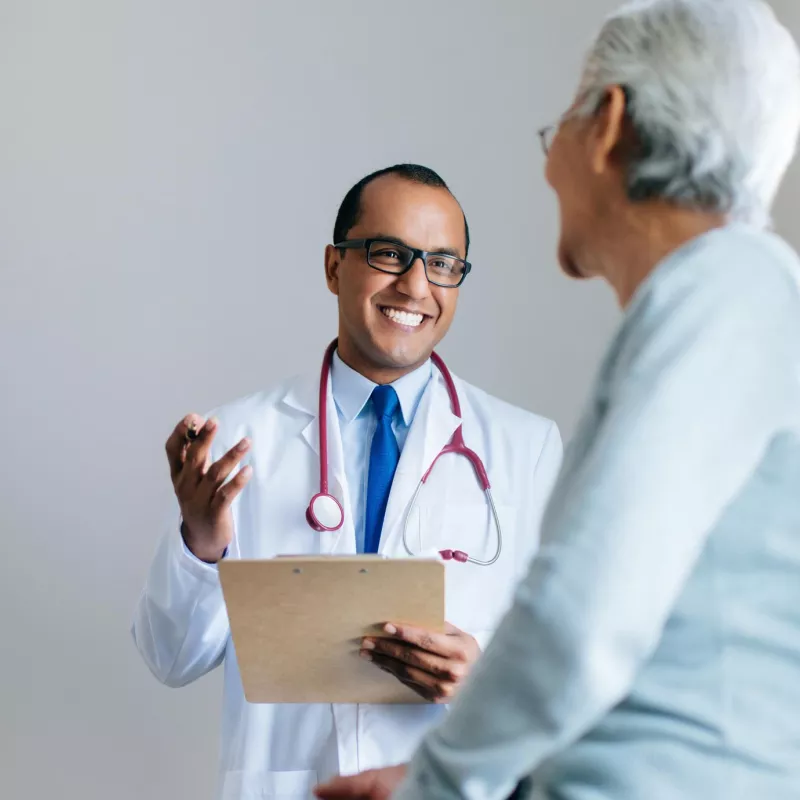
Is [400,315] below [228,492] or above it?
above

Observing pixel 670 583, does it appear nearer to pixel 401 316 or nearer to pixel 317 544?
pixel 317 544

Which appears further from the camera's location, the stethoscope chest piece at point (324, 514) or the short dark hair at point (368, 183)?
the short dark hair at point (368, 183)

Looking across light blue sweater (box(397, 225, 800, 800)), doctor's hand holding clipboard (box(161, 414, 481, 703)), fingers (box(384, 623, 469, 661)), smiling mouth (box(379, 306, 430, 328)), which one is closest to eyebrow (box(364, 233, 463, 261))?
smiling mouth (box(379, 306, 430, 328))

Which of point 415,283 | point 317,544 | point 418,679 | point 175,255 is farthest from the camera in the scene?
point 175,255

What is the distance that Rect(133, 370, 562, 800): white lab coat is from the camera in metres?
1.59

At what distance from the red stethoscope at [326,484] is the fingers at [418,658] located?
262 millimetres

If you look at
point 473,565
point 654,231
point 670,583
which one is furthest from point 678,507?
point 473,565

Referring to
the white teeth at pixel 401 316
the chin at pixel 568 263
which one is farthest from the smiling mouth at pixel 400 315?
the chin at pixel 568 263

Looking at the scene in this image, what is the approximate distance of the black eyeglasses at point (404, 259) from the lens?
6.04ft

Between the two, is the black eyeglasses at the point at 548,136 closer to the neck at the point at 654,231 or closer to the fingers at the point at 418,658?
the neck at the point at 654,231

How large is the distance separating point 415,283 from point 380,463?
12.3 inches

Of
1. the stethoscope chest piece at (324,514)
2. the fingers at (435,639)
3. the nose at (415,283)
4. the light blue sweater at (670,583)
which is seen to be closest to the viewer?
the light blue sweater at (670,583)

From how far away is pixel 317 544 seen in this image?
5.55 ft

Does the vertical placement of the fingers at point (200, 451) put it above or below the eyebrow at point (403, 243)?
below
